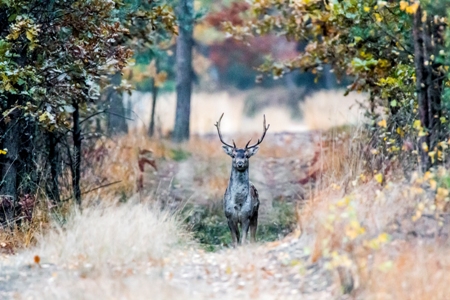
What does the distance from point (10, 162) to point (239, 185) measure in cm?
301

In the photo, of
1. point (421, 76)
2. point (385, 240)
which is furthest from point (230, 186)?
point (385, 240)

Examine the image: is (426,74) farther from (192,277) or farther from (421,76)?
(192,277)

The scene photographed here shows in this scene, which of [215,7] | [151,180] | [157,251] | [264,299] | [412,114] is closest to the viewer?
[264,299]

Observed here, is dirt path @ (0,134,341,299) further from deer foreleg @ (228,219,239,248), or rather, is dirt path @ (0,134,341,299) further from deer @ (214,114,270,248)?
deer @ (214,114,270,248)

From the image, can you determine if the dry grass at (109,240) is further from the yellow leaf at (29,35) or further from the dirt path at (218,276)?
the yellow leaf at (29,35)

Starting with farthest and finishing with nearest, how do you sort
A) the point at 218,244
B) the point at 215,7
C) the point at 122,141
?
the point at 215,7, the point at 122,141, the point at 218,244

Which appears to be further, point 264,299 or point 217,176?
point 217,176

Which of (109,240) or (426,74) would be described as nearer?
(426,74)

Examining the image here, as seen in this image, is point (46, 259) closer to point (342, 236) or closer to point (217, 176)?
point (342, 236)

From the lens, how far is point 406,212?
845 cm

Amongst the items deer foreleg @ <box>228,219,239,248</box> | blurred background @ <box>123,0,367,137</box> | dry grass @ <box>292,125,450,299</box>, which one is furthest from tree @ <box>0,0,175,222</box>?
blurred background @ <box>123,0,367,137</box>

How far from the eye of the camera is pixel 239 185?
10.9 meters

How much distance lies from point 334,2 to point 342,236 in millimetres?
3664

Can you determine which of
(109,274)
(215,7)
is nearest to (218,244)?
(109,274)
